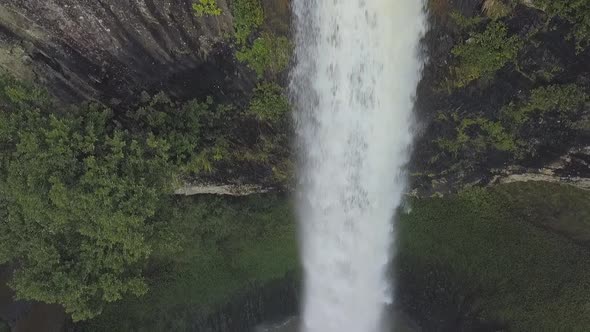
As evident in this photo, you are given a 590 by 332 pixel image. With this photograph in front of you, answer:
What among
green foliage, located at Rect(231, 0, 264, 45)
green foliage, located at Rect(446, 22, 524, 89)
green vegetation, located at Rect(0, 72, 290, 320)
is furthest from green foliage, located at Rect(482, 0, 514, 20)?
green vegetation, located at Rect(0, 72, 290, 320)

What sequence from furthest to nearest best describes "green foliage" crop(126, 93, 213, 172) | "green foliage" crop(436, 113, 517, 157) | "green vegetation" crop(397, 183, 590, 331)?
"green vegetation" crop(397, 183, 590, 331) → "green foliage" crop(436, 113, 517, 157) → "green foliage" crop(126, 93, 213, 172)

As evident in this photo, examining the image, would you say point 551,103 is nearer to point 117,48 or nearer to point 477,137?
point 477,137

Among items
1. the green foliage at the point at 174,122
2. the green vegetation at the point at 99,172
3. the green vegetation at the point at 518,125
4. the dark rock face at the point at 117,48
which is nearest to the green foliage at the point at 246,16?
the dark rock face at the point at 117,48

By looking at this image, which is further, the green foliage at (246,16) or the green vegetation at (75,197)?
the green foliage at (246,16)

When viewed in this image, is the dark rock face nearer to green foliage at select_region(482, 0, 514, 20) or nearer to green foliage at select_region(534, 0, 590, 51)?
green foliage at select_region(482, 0, 514, 20)

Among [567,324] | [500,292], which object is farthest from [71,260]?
[567,324]

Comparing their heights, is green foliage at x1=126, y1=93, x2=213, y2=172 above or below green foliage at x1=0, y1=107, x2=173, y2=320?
above

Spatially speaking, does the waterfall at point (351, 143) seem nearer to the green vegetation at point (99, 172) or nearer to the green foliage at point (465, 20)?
the green foliage at point (465, 20)
